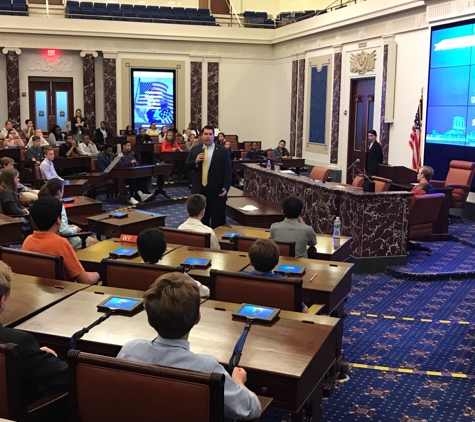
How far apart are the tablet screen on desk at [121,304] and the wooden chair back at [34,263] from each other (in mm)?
762

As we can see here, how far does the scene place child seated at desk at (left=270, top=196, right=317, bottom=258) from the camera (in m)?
4.89

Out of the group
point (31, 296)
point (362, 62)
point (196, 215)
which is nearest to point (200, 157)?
point (196, 215)

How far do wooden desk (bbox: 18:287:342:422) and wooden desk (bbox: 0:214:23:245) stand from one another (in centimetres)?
308

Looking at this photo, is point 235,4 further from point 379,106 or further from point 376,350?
point 376,350

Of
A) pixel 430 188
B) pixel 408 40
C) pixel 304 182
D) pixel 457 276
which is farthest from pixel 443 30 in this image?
pixel 457 276

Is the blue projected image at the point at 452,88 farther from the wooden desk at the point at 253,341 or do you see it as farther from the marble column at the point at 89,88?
the marble column at the point at 89,88

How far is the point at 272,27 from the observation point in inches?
729

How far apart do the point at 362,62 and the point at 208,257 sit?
33.7 feet

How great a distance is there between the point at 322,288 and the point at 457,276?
12.2 ft

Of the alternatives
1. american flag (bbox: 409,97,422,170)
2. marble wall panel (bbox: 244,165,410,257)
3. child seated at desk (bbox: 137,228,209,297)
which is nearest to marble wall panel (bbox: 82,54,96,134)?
american flag (bbox: 409,97,422,170)

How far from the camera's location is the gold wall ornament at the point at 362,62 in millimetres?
13023

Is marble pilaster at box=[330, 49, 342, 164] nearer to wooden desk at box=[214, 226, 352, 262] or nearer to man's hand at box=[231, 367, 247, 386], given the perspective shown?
wooden desk at box=[214, 226, 352, 262]

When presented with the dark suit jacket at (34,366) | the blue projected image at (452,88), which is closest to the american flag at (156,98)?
the blue projected image at (452,88)

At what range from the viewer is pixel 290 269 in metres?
3.83
